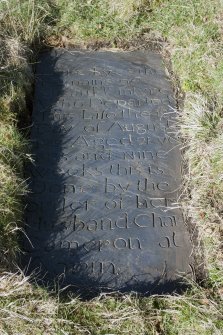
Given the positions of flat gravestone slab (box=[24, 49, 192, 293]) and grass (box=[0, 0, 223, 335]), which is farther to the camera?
flat gravestone slab (box=[24, 49, 192, 293])

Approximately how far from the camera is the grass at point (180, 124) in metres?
3.36

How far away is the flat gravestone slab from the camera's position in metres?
3.77

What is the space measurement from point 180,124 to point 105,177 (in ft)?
3.14

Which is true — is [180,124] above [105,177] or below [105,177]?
above

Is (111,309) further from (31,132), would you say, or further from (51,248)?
(31,132)

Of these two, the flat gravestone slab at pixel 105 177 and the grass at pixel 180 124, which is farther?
the flat gravestone slab at pixel 105 177

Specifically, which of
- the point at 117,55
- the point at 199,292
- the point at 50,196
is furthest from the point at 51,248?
the point at 117,55

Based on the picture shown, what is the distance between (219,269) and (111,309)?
858 mm

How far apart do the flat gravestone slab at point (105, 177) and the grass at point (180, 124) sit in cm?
15

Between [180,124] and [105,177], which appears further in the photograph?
[180,124]

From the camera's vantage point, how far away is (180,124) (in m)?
4.80

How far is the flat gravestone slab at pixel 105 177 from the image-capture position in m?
3.77

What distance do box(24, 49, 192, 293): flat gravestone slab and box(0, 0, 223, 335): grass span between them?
0.15m

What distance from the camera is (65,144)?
183 inches
